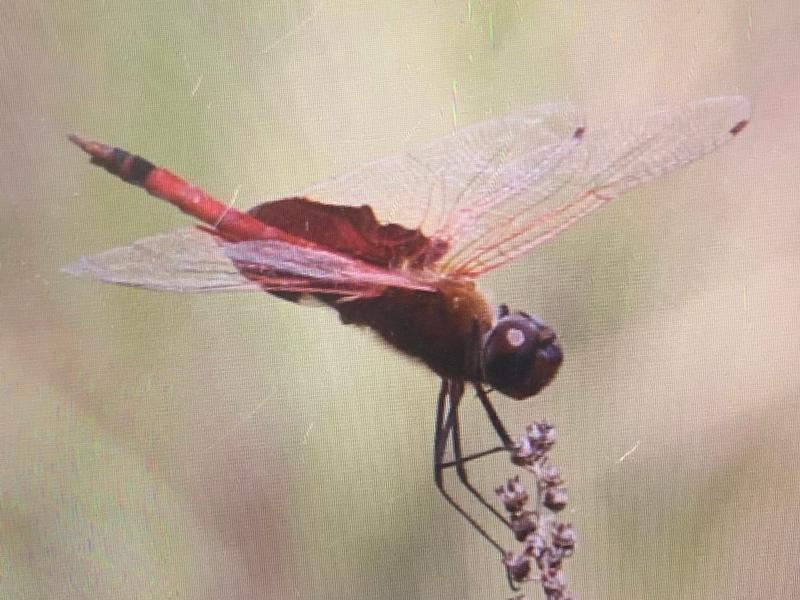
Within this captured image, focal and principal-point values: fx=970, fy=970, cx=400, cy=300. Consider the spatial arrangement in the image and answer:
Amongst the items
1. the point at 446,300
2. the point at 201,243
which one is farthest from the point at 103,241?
the point at 446,300

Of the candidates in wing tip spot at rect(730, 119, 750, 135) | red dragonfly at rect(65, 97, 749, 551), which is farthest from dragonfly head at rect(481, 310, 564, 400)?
wing tip spot at rect(730, 119, 750, 135)

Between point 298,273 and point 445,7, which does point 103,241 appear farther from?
point 445,7

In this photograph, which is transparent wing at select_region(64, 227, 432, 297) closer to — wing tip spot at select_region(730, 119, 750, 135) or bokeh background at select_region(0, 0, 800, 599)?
bokeh background at select_region(0, 0, 800, 599)

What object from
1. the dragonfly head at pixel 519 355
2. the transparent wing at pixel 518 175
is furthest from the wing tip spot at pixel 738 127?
the dragonfly head at pixel 519 355

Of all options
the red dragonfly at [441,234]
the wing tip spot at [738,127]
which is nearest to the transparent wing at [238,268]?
the red dragonfly at [441,234]

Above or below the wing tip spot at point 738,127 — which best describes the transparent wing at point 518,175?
below

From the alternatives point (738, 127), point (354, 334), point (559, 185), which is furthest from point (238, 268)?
point (738, 127)

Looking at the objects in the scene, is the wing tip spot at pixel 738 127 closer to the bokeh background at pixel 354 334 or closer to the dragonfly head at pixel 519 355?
the bokeh background at pixel 354 334
